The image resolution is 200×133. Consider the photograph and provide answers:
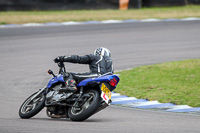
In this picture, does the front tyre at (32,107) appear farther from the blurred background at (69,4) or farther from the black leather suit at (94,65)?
the blurred background at (69,4)

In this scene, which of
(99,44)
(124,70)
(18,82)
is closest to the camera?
(18,82)

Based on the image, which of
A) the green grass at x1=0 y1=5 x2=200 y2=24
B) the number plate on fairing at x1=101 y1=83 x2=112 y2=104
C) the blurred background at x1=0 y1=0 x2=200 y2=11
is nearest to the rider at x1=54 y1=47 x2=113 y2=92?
the number plate on fairing at x1=101 y1=83 x2=112 y2=104

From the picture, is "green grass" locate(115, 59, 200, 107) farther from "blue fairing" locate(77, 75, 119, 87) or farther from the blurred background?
the blurred background

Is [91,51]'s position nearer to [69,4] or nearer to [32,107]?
[69,4]

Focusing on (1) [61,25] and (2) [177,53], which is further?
(1) [61,25]

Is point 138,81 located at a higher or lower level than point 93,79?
lower

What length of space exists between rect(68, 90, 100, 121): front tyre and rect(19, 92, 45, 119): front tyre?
60cm

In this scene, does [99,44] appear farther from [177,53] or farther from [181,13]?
[181,13]

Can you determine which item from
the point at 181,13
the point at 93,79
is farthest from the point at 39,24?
the point at 93,79

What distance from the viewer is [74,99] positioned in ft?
25.6

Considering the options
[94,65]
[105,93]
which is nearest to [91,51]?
[94,65]

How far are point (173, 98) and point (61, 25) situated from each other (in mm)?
13072

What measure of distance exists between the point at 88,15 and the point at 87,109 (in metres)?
17.7

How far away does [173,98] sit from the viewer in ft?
33.0
